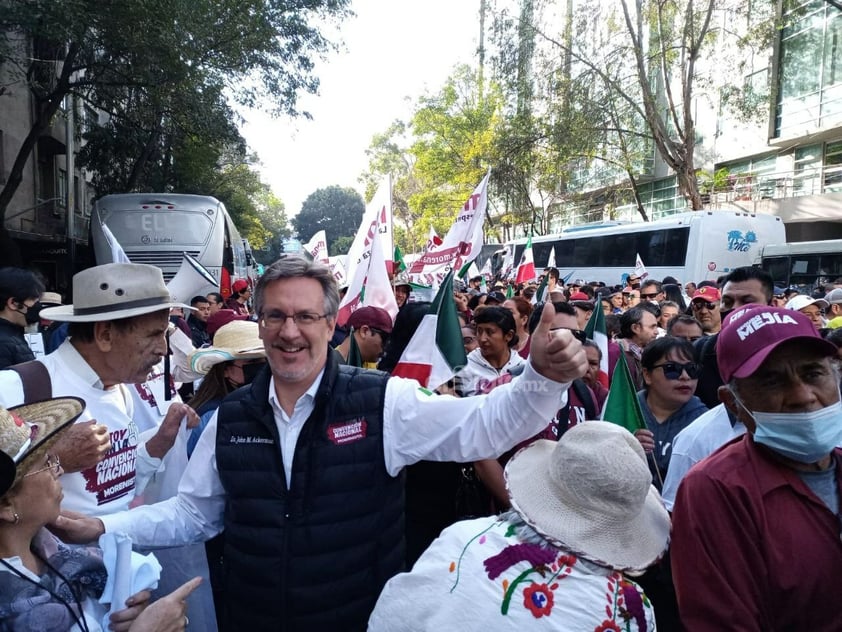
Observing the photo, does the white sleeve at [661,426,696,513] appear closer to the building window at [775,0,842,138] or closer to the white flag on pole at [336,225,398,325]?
the white flag on pole at [336,225,398,325]

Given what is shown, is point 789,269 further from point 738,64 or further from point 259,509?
point 259,509

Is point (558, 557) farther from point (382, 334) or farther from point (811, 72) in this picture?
point (811, 72)

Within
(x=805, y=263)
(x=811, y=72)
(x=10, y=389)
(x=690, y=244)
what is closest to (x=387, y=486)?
(x=10, y=389)

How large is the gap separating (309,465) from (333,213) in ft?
275

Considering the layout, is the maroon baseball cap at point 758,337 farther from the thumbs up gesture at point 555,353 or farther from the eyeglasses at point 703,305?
the eyeglasses at point 703,305

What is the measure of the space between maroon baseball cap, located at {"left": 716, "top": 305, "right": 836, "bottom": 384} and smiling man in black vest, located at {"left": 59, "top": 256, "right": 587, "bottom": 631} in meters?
0.66

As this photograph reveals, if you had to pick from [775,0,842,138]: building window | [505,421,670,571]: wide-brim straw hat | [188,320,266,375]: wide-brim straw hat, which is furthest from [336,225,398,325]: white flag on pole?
[775,0,842,138]: building window

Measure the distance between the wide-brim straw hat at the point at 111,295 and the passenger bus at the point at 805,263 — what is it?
48.4 feet

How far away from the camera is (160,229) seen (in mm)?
13312

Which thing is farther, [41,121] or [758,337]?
[41,121]

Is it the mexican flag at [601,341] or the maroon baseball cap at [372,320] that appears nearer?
the mexican flag at [601,341]

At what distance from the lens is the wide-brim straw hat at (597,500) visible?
4.58ft

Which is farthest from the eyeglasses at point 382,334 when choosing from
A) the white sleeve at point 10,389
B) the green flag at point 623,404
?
the white sleeve at point 10,389

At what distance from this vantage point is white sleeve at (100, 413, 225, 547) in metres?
2.14
